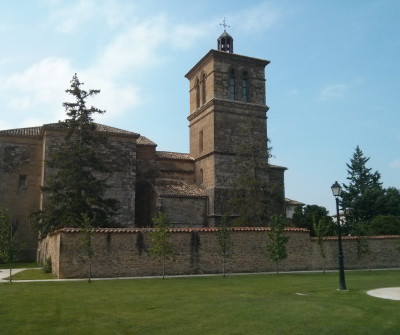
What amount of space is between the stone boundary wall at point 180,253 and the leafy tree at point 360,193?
598 inches

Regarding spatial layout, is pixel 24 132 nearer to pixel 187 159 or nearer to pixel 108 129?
pixel 108 129

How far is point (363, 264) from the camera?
2559 centimetres

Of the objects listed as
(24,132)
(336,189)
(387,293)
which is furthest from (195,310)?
(24,132)

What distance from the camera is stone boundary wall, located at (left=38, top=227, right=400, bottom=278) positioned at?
19.4 meters

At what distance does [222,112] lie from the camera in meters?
35.1

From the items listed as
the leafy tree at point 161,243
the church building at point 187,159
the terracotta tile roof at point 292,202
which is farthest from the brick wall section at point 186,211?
the terracotta tile roof at point 292,202

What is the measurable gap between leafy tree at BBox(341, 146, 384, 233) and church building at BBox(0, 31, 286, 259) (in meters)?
12.3

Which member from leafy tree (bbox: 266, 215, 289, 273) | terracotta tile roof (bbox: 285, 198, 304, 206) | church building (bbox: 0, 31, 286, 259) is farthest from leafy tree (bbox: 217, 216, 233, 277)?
terracotta tile roof (bbox: 285, 198, 304, 206)

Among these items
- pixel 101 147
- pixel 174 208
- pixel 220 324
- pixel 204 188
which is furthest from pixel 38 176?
pixel 220 324

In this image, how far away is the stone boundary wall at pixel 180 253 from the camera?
1941 centimetres

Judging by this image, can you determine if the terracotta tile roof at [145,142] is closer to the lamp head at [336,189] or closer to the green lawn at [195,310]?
the green lawn at [195,310]

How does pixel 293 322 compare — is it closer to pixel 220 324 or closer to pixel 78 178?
pixel 220 324

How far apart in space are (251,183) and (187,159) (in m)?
7.34

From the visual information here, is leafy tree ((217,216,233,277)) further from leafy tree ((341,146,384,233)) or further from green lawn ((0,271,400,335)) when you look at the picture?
leafy tree ((341,146,384,233))
